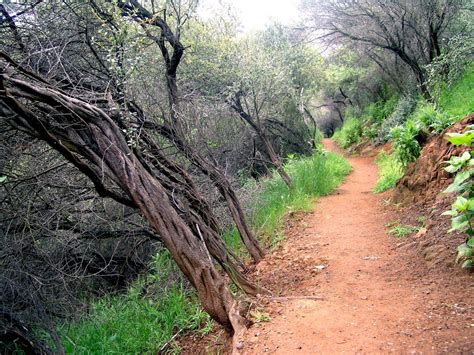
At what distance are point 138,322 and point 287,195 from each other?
509 cm

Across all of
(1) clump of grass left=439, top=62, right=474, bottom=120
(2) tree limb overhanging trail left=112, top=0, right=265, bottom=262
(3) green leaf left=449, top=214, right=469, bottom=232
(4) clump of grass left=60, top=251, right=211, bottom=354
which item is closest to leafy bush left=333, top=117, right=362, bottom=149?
(1) clump of grass left=439, top=62, right=474, bottom=120

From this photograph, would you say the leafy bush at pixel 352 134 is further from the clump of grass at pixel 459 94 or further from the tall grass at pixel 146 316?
the tall grass at pixel 146 316

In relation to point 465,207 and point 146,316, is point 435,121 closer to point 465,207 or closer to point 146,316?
point 465,207

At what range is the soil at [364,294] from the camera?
9.82 feet

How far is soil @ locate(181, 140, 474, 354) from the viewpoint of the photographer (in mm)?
2994

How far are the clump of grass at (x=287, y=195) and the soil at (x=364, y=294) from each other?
77cm

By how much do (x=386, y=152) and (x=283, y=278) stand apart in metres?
12.3

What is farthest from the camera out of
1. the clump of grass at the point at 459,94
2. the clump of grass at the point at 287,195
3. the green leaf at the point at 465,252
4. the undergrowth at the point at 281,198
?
the clump of grass at the point at 459,94

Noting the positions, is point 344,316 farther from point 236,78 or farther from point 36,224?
point 236,78

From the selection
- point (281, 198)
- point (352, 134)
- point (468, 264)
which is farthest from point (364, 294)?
point (352, 134)

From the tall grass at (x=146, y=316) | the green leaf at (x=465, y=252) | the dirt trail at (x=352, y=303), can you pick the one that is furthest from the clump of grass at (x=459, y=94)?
the green leaf at (x=465, y=252)

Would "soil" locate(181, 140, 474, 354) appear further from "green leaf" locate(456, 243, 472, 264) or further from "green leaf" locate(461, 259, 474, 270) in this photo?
"green leaf" locate(456, 243, 472, 264)

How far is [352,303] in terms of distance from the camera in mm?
3789

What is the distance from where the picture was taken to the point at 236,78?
30.6ft
